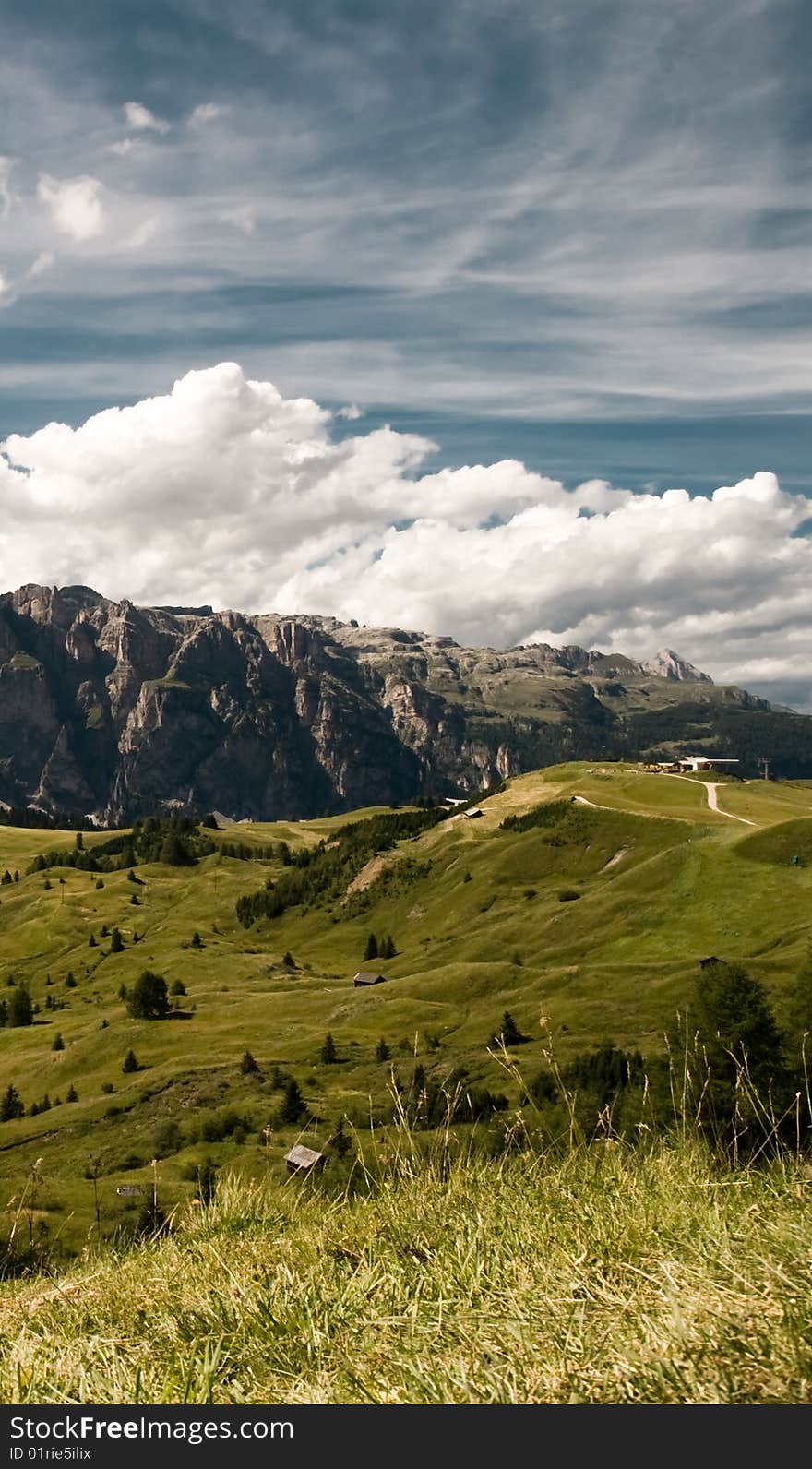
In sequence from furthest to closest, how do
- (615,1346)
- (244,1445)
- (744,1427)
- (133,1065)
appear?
(133,1065) → (615,1346) → (244,1445) → (744,1427)

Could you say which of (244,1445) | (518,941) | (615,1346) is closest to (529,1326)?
(615,1346)

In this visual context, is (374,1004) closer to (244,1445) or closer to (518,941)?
(518,941)

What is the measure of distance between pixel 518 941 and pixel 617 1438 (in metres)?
162

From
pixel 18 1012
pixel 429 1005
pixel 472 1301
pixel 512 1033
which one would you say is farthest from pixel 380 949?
pixel 472 1301

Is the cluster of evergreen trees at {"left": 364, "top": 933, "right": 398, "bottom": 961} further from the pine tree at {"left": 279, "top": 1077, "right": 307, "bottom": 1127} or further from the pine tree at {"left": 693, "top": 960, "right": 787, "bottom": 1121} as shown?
the pine tree at {"left": 693, "top": 960, "right": 787, "bottom": 1121}

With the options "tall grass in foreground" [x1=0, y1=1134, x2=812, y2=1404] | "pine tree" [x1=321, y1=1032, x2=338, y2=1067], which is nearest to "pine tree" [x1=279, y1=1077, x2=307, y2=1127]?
"pine tree" [x1=321, y1=1032, x2=338, y2=1067]

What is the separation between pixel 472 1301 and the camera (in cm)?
523

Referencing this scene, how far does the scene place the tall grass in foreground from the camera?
3.90m

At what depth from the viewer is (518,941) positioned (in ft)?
527

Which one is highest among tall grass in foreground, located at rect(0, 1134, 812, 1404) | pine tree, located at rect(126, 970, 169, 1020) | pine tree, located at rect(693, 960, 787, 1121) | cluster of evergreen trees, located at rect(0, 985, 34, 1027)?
tall grass in foreground, located at rect(0, 1134, 812, 1404)

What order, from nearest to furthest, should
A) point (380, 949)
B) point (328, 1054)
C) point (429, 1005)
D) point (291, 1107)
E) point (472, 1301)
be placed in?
1. point (472, 1301)
2. point (291, 1107)
3. point (328, 1054)
4. point (429, 1005)
5. point (380, 949)

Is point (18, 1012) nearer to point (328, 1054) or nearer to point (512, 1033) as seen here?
point (328, 1054)

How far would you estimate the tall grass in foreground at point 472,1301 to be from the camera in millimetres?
3898

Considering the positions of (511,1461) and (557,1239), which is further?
(557,1239)
